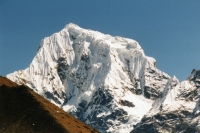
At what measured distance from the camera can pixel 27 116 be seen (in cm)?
11638

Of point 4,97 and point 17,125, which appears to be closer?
point 17,125

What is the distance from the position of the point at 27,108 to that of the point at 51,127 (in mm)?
9815

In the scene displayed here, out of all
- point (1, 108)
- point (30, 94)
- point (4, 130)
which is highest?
point (30, 94)

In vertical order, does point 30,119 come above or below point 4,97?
below

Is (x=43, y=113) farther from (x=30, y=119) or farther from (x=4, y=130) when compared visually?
(x=4, y=130)

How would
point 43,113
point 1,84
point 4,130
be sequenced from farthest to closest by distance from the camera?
point 1,84
point 43,113
point 4,130

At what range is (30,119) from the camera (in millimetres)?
115125

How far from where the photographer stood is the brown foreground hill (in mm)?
111769

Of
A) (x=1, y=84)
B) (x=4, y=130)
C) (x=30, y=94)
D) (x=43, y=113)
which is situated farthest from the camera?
(x=1, y=84)

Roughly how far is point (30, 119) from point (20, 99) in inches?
420

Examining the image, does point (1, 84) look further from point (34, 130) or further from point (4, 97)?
point (34, 130)

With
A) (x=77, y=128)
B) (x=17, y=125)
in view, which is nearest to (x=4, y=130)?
(x=17, y=125)

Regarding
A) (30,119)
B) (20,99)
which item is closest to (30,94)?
(20,99)

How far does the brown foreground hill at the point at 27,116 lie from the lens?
111769 mm
